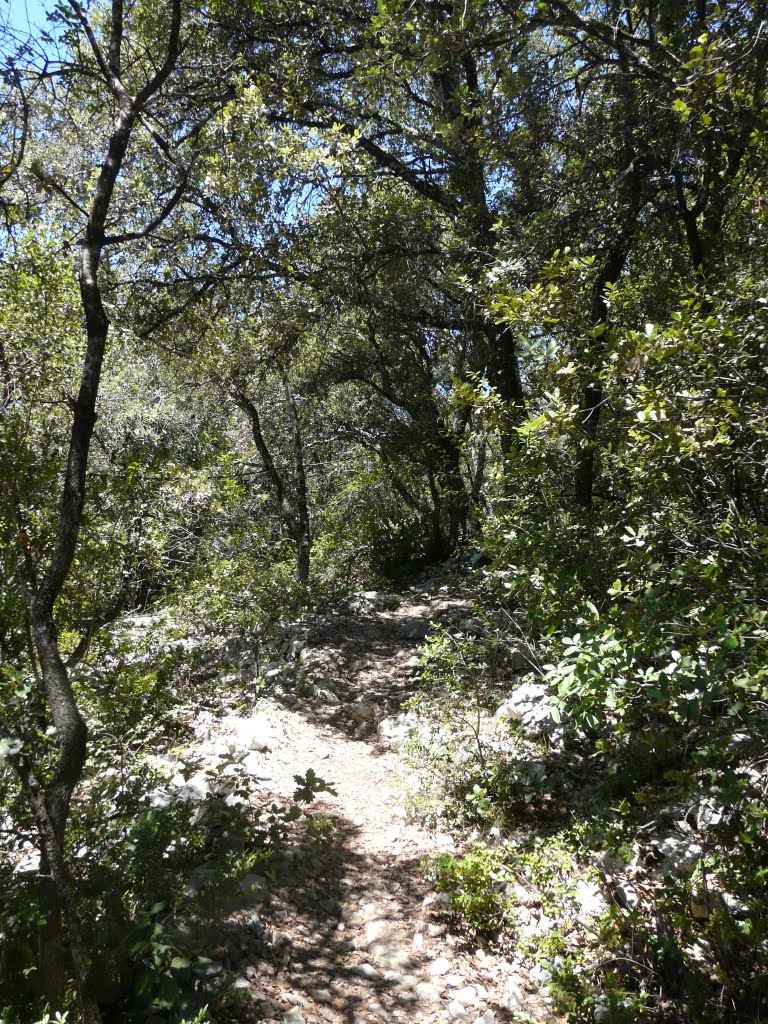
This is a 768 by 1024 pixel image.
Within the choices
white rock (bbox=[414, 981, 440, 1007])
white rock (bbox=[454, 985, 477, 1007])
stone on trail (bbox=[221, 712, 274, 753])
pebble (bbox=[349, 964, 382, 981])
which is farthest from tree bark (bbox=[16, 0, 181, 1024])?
stone on trail (bbox=[221, 712, 274, 753])

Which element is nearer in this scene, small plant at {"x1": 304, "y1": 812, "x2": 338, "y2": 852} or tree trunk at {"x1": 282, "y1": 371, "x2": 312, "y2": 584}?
small plant at {"x1": 304, "y1": 812, "x2": 338, "y2": 852}

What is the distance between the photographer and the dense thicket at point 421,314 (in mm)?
2768

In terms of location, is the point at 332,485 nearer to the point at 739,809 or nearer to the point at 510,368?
the point at 510,368

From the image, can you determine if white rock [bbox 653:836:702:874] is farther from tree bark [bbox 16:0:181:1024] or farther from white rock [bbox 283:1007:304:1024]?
tree bark [bbox 16:0:181:1024]

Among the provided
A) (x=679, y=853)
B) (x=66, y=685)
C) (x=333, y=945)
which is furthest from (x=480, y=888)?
(x=66, y=685)

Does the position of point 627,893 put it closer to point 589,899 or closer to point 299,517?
point 589,899

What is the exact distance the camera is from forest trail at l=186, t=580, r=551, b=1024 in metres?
3.03

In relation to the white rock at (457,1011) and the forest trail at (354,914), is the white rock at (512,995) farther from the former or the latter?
the white rock at (457,1011)

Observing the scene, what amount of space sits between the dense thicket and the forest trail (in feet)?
2.73

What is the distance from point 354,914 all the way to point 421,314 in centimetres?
689

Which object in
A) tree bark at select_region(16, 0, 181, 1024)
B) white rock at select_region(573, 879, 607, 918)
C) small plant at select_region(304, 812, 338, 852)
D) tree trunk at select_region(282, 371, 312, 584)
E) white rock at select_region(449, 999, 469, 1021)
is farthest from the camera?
tree trunk at select_region(282, 371, 312, 584)

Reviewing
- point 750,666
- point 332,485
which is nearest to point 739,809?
point 750,666

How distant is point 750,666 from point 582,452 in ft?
6.62

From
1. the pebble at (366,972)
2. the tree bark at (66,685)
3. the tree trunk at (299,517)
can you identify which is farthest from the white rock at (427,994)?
the tree trunk at (299,517)
